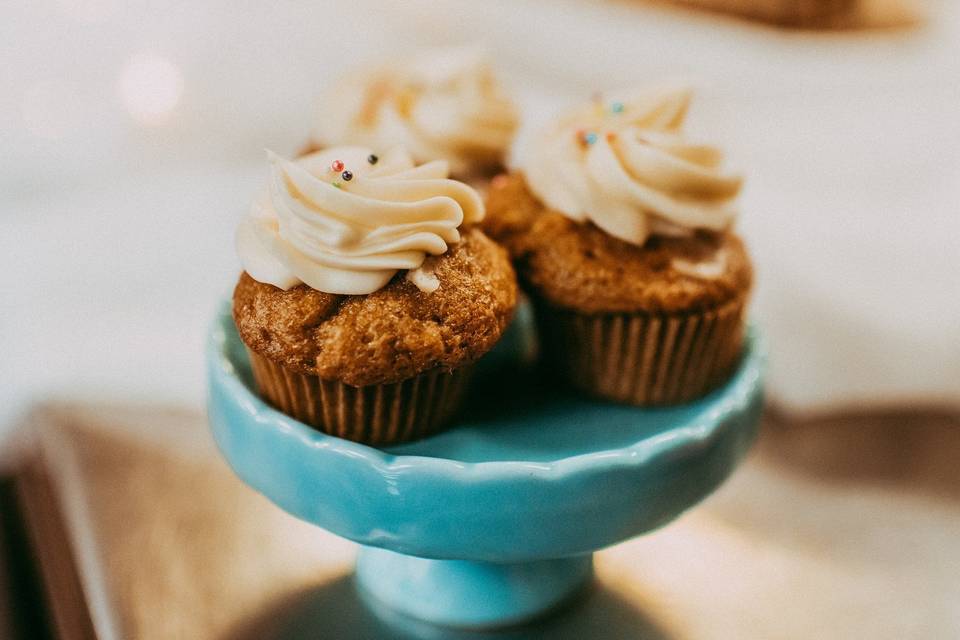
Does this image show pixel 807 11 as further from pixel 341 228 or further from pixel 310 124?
pixel 341 228

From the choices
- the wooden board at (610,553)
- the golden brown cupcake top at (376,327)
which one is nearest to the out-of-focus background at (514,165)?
the wooden board at (610,553)

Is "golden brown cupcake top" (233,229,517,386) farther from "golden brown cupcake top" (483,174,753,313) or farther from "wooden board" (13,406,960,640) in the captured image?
"wooden board" (13,406,960,640)

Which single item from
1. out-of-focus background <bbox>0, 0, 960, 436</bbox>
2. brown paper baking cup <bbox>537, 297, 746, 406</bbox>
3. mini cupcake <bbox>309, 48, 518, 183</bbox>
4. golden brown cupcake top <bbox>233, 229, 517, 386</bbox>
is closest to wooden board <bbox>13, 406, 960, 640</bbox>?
out-of-focus background <bbox>0, 0, 960, 436</bbox>

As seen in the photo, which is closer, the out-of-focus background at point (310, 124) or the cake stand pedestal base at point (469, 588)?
the cake stand pedestal base at point (469, 588)

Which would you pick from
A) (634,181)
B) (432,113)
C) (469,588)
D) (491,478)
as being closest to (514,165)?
(432,113)

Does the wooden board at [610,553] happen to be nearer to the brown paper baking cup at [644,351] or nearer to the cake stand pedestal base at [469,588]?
the cake stand pedestal base at [469,588]

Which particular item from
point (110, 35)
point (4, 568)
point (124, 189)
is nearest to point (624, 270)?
point (4, 568)
